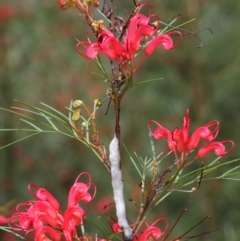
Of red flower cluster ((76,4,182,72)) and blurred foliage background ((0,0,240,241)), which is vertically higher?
red flower cluster ((76,4,182,72))

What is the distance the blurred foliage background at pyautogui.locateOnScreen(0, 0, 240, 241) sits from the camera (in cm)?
265

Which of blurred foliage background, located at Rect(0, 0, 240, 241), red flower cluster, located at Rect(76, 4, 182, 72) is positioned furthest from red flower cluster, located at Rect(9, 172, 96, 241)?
blurred foliage background, located at Rect(0, 0, 240, 241)

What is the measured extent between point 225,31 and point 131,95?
2.49 ft

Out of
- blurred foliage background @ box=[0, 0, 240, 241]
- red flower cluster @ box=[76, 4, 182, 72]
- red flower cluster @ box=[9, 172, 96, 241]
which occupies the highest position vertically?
red flower cluster @ box=[76, 4, 182, 72]

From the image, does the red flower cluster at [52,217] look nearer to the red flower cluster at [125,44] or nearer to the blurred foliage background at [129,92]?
the red flower cluster at [125,44]

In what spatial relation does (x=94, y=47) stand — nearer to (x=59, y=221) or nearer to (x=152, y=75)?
(x=59, y=221)

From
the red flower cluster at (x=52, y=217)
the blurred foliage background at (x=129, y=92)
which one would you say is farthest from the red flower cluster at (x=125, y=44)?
the blurred foliage background at (x=129, y=92)

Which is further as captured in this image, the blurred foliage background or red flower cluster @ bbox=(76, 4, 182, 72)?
the blurred foliage background

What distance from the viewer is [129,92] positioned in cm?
332

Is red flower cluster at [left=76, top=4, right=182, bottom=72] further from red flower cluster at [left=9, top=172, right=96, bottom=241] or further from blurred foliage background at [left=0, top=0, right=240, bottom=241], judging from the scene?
blurred foliage background at [left=0, top=0, right=240, bottom=241]

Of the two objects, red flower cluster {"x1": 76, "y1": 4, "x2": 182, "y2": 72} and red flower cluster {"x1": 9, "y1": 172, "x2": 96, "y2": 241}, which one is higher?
red flower cluster {"x1": 76, "y1": 4, "x2": 182, "y2": 72}

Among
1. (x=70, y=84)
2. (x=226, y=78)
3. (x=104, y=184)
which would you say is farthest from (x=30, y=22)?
(x=226, y=78)

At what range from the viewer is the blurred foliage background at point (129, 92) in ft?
8.69

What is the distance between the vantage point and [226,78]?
2.53 m
